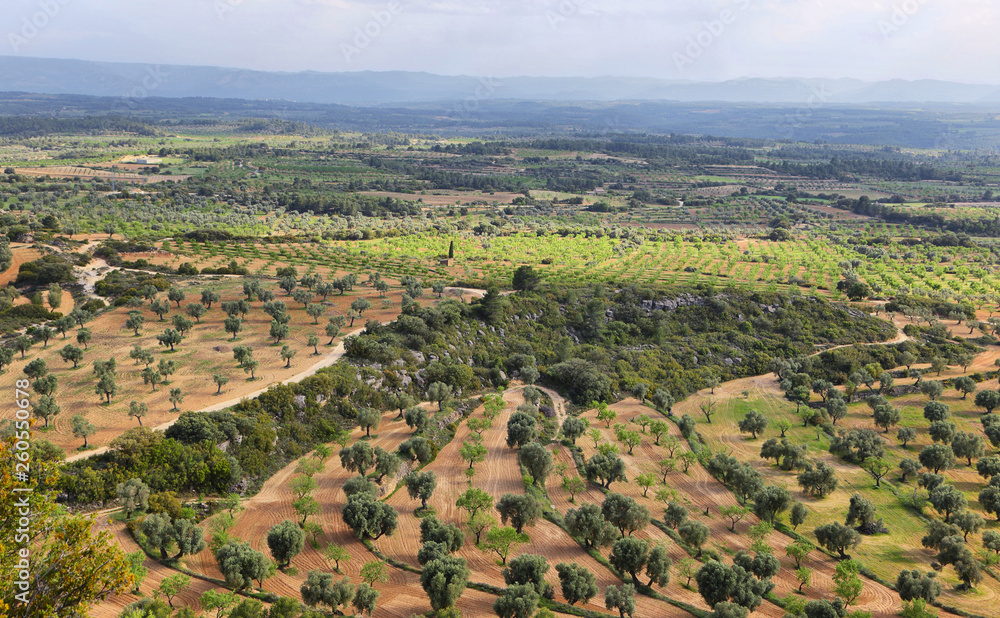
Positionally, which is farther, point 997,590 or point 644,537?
point 644,537

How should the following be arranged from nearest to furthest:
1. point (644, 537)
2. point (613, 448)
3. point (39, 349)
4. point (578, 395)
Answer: point (644, 537) < point (613, 448) < point (39, 349) < point (578, 395)

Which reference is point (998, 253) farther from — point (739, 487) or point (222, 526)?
point (222, 526)

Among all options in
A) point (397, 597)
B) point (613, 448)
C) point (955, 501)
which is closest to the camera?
point (397, 597)

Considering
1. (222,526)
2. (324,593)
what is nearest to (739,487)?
(324,593)

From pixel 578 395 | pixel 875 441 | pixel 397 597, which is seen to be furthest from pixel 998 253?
pixel 397 597

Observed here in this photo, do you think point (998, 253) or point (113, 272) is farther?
point (998, 253)

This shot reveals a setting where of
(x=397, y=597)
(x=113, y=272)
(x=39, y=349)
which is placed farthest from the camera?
(x=113, y=272)

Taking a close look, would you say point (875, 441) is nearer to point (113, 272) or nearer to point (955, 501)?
point (955, 501)

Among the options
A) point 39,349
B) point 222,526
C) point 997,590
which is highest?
point 39,349

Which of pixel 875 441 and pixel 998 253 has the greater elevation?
pixel 998 253
